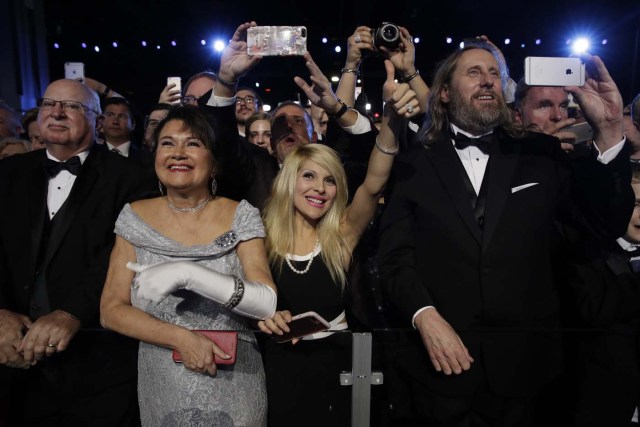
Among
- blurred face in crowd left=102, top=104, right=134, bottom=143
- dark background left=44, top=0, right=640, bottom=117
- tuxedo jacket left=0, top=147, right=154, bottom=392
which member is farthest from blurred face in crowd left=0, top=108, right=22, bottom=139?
dark background left=44, top=0, right=640, bottom=117

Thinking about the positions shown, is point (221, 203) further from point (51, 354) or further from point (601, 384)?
point (601, 384)

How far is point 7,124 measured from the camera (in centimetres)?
443

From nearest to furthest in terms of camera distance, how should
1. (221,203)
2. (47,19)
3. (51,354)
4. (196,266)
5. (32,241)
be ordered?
(196,266) → (51,354) → (221,203) → (32,241) → (47,19)

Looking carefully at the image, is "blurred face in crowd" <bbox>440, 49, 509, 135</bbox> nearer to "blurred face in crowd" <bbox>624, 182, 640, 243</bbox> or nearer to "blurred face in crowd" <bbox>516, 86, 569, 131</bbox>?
"blurred face in crowd" <bbox>516, 86, 569, 131</bbox>

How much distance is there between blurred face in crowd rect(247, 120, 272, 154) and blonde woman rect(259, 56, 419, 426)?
4.13 ft

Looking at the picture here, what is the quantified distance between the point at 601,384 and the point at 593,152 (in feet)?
2.86

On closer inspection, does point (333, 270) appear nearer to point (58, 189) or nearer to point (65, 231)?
point (65, 231)

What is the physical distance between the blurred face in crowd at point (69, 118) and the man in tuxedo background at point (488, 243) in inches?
58.8

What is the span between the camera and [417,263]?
2031 mm

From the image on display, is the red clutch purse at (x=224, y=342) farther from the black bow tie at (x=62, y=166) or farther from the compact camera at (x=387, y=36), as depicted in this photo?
the compact camera at (x=387, y=36)

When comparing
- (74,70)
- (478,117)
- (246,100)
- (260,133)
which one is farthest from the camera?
(246,100)

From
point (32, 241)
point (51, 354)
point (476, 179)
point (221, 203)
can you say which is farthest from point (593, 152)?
point (32, 241)

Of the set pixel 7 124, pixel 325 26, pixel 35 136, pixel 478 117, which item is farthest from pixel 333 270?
pixel 325 26

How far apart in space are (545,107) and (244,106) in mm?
2189
